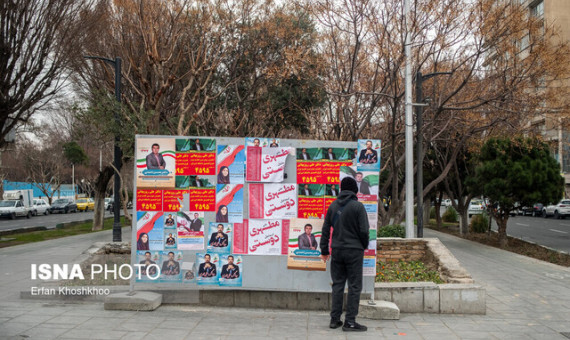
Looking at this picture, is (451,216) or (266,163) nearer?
(266,163)

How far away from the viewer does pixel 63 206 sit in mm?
52875

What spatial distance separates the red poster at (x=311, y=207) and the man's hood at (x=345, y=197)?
2.49 ft

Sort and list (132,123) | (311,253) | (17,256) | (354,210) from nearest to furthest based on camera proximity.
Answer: (354,210)
(311,253)
(132,123)
(17,256)

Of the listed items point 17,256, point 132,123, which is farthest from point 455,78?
point 17,256

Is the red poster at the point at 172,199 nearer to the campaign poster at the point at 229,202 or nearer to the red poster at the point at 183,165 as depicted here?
the red poster at the point at 183,165

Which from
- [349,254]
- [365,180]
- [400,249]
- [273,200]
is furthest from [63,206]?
[349,254]

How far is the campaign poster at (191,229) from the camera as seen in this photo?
742 cm

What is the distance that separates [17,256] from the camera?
48.6 feet

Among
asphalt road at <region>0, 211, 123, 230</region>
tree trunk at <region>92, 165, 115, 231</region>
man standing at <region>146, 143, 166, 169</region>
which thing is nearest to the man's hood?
man standing at <region>146, 143, 166, 169</region>

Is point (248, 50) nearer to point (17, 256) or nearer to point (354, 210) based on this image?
point (17, 256)

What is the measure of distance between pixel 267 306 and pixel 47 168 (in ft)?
178

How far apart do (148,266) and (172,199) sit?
1.00 meters

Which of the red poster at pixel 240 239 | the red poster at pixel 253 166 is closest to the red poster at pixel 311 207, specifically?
the red poster at pixel 253 166

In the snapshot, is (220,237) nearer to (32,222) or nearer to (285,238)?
(285,238)
